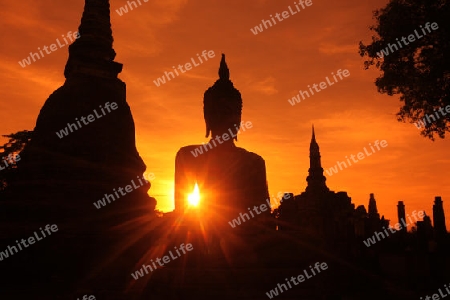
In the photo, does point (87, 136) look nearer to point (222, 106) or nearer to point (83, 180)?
point (83, 180)

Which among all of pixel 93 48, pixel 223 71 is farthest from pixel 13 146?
pixel 223 71

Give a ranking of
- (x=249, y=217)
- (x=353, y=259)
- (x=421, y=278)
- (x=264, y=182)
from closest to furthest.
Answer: (x=249, y=217), (x=264, y=182), (x=421, y=278), (x=353, y=259)

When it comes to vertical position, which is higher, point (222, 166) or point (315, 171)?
point (222, 166)

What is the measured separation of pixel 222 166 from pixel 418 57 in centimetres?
1084

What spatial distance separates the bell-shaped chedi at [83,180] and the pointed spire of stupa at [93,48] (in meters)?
0.04

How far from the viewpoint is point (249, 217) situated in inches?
346

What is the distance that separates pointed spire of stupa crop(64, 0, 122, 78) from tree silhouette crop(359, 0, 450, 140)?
1030 centimetres

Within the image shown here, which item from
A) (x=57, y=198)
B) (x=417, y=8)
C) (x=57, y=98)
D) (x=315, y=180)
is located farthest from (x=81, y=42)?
(x=315, y=180)

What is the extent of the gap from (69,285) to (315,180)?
124ft

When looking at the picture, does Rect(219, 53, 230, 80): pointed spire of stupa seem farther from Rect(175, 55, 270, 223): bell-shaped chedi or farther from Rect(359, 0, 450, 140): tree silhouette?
Rect(359, 0, 450, 140): tree silhouette

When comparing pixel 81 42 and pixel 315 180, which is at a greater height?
pixel 81 42

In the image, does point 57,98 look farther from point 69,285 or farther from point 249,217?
point 249,217

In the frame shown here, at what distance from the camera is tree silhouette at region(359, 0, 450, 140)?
15.2 metres

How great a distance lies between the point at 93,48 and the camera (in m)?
17.9
